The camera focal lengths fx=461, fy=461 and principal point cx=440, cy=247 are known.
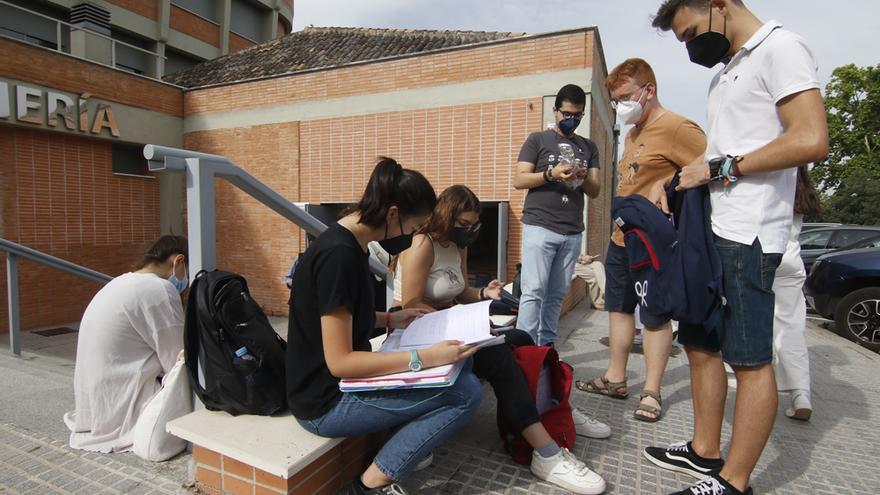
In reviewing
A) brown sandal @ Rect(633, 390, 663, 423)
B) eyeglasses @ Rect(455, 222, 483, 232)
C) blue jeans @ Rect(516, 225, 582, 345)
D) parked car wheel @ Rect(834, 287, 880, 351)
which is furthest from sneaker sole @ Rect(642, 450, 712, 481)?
parked car wheel @ Rect(834, 287, 880, 351)

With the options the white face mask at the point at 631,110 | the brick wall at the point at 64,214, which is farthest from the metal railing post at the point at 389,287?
the brick wall at the point at 64,214

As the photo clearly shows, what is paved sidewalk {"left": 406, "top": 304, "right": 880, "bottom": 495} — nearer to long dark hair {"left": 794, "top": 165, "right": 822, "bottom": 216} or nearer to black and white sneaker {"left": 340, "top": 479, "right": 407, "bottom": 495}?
black and white sneaker {"left": 340, "top": 479, "right": 407, "bottom": 495}

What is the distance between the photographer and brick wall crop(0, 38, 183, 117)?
30.3 feet

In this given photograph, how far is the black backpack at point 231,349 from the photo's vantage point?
1.79 m

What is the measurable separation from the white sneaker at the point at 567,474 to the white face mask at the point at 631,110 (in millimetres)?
1960

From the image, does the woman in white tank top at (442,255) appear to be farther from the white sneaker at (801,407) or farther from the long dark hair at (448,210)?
the white sneaker at (801,407)

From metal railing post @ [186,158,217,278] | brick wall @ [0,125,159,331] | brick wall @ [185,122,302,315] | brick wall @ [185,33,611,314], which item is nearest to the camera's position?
metal railing post @ [186,158,217,278]

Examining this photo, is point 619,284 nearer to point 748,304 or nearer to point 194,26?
point 748,304

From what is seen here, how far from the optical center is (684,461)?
206 centimetres

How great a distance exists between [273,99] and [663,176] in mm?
9748

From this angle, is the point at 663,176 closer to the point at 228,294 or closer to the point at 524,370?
the point at 524,370

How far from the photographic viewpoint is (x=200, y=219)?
1956 mm

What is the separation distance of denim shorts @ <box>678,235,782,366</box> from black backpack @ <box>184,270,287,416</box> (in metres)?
1.77

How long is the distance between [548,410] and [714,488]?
706 mm
